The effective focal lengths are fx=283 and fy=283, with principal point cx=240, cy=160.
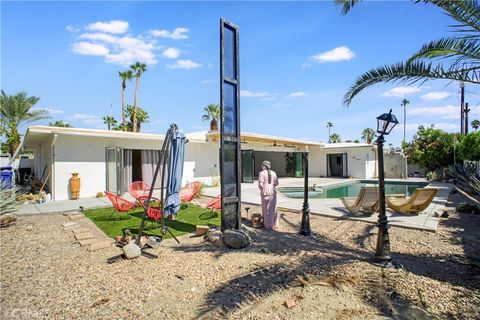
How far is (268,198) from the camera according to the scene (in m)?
7.07

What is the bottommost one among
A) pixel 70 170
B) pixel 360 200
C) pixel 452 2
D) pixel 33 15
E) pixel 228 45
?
pixel 360 200

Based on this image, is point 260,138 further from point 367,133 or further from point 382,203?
point 367,133

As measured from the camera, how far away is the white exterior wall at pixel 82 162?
12.1 m

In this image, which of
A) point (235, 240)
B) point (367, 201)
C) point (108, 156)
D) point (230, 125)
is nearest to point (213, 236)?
point (235, 240)

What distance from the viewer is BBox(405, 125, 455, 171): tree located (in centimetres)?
2278

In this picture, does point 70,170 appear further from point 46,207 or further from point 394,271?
point 394,271

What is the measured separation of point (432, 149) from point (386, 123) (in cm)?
2293

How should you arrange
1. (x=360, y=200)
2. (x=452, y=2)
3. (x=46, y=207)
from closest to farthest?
(x=452, y=2)
(x=360, y=200)
(x=46, y=207)

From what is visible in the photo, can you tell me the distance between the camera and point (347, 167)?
86.0ft

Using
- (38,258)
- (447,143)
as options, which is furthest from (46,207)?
(447,143)

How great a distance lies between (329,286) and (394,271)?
1.27 m

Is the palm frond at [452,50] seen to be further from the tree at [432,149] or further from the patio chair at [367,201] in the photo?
the tree at [432,149]

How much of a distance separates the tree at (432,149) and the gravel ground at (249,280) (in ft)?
67.0

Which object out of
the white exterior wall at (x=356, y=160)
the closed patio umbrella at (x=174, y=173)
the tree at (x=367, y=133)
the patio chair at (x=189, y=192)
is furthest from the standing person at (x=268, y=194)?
the tree at (x=367, y=133)
